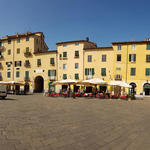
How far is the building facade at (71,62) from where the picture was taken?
29.2 meters

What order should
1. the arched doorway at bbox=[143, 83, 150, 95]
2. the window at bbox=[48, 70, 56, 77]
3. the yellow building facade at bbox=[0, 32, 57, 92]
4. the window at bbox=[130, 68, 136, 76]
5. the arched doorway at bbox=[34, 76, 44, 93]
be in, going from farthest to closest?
the arched doorway at bbox=[34, 76, 44, 93] < the yellow building facade at bbox=[0, 32, 57, 92] < the window at bbox=[48, 70, 56, 77] < the window at bbox=[130, 68, 136, 76] < the arched doorway at bbox=[143, 83, 150, 95]

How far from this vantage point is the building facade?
29.2 meters

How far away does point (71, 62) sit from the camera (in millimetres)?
33469

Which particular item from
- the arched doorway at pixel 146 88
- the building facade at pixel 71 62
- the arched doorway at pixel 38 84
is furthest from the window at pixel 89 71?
the arched doorway at pixel 38 84

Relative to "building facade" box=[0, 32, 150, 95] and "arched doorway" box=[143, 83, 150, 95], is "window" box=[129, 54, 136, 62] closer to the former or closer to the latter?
"building facade" box=[0, 32, 150, 95]

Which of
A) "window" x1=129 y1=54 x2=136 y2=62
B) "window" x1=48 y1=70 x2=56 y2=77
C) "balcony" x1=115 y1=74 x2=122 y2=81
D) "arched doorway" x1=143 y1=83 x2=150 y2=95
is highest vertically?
"window" x1=129 y1=54 x2=136 y2=62

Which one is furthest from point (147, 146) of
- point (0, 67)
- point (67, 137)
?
point (0, 67)

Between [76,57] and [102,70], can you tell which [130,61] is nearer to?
[102,70]

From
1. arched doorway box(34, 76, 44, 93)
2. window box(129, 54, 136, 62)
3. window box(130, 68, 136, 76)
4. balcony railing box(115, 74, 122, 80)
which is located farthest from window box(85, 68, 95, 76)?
arched doorway box(34, 76, 44, 93)

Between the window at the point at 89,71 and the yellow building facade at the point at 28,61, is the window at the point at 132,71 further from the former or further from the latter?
the yellow building facade at the point at 28,61

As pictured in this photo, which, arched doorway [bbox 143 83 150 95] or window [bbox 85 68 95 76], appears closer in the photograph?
arched doorway [bbox 143 83 150 95]

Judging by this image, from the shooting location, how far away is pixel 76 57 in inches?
1298

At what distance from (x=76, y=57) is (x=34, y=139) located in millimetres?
29280

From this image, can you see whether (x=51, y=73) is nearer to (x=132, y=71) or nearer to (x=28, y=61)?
(x=28, y=61)
